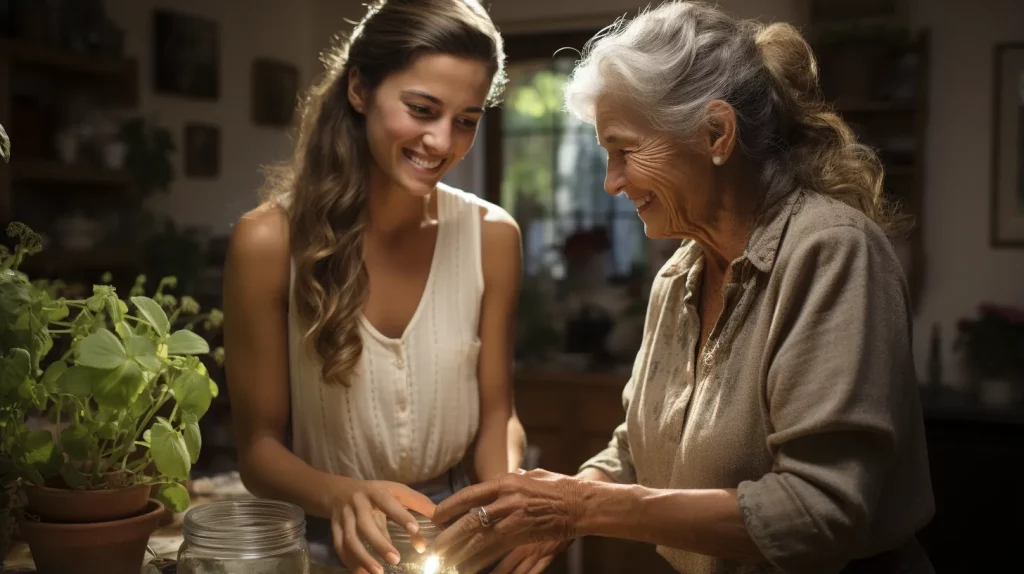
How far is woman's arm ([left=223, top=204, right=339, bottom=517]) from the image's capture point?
1645 mm

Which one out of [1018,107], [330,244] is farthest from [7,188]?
[1018,107]

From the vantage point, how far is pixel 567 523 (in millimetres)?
1221

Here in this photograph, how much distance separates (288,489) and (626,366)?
2894 millimetres

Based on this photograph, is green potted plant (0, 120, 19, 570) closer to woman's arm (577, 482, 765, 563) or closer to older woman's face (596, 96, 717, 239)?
woman's arm (577, 482, 765, 563)

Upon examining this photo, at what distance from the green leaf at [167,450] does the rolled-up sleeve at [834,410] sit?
2.10 ft

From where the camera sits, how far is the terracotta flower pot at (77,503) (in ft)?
3.38

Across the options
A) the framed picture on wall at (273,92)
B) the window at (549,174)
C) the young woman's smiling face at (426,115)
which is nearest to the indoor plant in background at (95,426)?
the young woman's smiling face at (426,115)

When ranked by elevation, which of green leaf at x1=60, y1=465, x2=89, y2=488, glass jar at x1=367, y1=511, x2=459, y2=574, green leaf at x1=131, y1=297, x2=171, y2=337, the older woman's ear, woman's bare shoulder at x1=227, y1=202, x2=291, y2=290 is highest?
the older woman's ear

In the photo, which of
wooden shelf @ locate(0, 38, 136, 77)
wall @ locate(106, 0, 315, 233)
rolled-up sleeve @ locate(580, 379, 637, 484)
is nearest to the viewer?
rolled-up sleeve @ locate(580, 379, 637, 484)

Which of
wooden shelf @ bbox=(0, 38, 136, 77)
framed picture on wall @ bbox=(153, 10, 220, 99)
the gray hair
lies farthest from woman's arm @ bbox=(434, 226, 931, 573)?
framed picture on wall @ bbox=(153, 10, 220, 99)

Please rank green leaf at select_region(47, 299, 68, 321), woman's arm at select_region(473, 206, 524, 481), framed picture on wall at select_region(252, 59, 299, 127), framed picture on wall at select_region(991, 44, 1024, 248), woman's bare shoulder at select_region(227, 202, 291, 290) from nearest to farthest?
green leaf at select_region(47, 299, 68, 321) < woman's bare shoulder at select_region(227, 202, 291, 290) < woman's arm at select_region(473, 206, 524, 481) < framed picture on wall at select_region(991, 44, 1024, 248) < framed picture on wall at select_region(252, 59, 299, 127)

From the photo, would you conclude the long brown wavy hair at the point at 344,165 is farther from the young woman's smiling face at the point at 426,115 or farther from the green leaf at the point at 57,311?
the green leaf at the point at 57,311

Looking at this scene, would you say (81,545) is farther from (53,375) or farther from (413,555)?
(413,555)

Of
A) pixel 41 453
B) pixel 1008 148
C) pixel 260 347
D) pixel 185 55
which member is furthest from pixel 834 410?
pixel 1008 148
